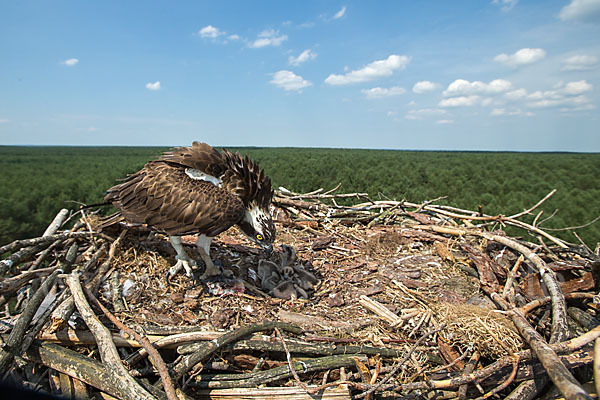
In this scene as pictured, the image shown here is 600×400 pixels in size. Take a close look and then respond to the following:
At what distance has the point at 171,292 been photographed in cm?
380

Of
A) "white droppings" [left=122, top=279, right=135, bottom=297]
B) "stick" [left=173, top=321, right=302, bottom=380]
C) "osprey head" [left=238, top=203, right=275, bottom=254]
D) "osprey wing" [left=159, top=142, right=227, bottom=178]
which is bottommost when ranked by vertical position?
"stick" [left=173, top=321, right=302, bottom=380]

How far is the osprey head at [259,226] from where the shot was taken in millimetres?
4023

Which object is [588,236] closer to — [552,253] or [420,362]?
[552,253]

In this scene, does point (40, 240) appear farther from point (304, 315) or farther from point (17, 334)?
point (304, 315)

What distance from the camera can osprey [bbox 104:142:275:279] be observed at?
3689mm

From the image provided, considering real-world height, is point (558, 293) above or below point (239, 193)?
below

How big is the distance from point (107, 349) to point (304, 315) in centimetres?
187

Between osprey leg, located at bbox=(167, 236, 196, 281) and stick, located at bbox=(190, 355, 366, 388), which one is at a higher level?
osprey leg, located at bbox=(167, 236, 196, 281)

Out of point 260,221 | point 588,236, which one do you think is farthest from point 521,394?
point 588,236

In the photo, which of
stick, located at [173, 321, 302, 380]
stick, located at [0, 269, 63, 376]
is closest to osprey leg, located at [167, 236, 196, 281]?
stick, located at [0, 269, 63, 376]

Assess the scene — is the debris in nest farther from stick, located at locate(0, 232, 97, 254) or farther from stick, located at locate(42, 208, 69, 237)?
stick, located at locate(42, 208, 69, 237)

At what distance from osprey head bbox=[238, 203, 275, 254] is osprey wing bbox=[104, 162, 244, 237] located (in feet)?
0.98

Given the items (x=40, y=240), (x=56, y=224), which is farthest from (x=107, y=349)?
(x=56, y=224)

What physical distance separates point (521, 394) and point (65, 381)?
12.5ft
